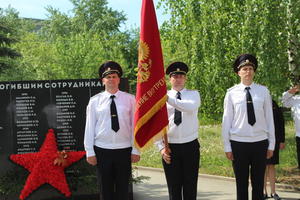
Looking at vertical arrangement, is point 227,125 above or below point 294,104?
below

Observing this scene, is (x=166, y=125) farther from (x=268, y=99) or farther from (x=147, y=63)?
(x=268, y=99)

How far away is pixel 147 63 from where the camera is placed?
15.4 ft

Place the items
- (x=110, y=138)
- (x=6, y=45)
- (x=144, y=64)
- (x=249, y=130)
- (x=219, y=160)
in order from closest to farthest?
(x=110, y=138) → (x=249, y=130) → (x=144, y=64) → (x=219, y=160) → (x=6, y=45)

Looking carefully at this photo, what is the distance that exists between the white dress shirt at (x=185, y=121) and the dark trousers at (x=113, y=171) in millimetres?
476

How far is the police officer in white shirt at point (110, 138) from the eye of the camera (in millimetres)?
4469

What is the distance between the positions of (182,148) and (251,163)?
0.85 meters

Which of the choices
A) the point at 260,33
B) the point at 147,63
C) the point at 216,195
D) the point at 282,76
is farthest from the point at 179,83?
the point at 282,76

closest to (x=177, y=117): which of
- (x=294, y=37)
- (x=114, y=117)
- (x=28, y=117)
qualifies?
(x=114, y=117)

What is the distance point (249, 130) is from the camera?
4578 millimetres

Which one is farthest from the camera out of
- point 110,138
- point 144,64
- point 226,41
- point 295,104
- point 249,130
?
point 226,41

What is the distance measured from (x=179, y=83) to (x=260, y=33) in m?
4.41

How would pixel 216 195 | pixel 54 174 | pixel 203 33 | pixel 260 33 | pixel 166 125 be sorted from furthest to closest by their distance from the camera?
pixel 203 33 < pixel 260 33 < pixel 216 195 < pixel 54 174 < pixel 166 125

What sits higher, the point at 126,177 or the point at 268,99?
the point at 268,99

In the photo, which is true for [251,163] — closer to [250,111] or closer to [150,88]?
[250,111]
